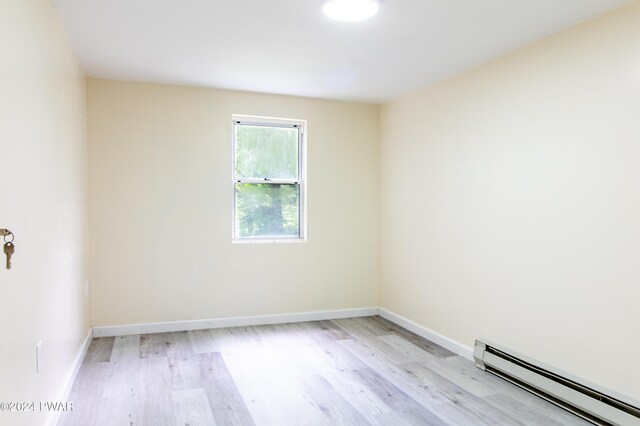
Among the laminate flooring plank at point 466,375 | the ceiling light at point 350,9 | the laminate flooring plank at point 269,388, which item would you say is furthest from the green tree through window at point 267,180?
the ceiling light at point 350,9

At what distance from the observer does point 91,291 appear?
384cm

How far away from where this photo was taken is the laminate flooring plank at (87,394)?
7.93 feet

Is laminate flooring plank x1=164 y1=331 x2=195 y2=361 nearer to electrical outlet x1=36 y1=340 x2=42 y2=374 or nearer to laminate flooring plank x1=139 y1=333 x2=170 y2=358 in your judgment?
laminate flooring plank x1=139 y1=333 x2=170 y2=358

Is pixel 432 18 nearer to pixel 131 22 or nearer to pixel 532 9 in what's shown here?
pixel 532 9

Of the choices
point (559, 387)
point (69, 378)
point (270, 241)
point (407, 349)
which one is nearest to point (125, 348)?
point (69, 378)

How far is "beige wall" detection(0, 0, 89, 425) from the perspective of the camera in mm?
1610

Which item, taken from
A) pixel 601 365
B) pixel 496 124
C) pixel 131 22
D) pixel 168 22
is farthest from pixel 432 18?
pixel 601 365

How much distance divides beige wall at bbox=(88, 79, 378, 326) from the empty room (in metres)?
0.02

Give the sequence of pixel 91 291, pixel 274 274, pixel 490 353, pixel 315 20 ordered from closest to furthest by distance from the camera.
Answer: pixel 315 20 < pixel 490 353 < pixel 91 291 < pixel 274 274

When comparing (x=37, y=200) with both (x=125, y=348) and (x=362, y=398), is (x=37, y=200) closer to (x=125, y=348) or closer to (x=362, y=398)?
(x=125, y=348)

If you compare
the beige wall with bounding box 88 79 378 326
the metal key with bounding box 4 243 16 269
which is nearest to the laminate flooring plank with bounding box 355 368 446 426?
the beige wall with bounding box 88 79 378 326

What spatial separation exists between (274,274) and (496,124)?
244cm

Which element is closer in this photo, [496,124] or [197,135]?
[496,124]

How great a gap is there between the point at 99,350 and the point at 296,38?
2.80 m
